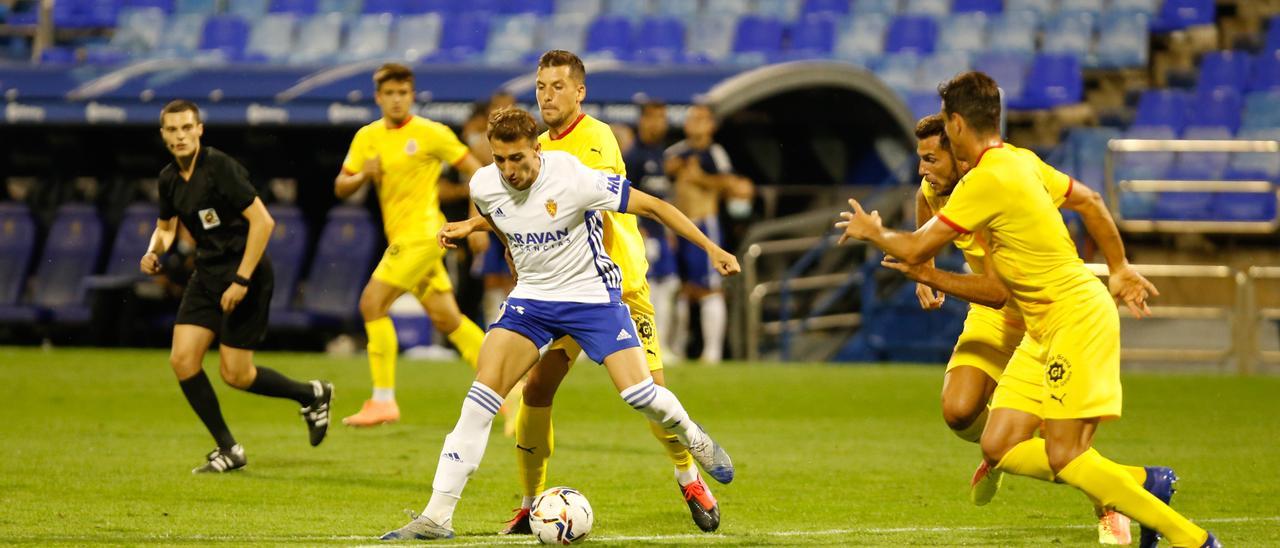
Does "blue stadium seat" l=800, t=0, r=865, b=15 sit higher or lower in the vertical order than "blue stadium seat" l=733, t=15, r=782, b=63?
higher

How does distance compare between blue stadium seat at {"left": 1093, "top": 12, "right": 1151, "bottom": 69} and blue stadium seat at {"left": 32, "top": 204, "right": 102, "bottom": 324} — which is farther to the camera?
blue stadium seat at {"left": 1093, "top": 12, "right": 1151, "bottom": 69}

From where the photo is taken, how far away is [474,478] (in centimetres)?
964

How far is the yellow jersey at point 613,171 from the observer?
796cm

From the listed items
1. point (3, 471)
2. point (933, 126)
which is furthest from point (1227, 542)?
point (3, 471)

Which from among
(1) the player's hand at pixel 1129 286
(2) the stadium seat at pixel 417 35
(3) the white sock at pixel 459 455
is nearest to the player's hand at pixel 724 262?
(3) the white sock at pixel 459 455

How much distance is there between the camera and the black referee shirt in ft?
31.9

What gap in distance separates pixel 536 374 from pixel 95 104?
13218 millimetres

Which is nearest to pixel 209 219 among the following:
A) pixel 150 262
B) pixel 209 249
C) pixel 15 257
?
pixel 209 249

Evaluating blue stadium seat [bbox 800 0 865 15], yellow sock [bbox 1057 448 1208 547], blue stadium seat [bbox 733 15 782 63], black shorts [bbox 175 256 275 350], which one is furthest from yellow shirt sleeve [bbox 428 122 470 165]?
blue stadium seat [bbox 800 0 865 15]

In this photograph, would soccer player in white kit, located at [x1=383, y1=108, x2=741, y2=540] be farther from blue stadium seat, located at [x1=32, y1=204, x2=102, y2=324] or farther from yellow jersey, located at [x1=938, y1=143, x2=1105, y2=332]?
blue stadium seat, located at [x1=32, y1=204, x2=102, y2=324]

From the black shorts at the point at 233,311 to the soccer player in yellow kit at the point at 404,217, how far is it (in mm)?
1542

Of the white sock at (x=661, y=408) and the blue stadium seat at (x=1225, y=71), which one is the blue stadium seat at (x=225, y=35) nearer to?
the blue stadium seat at (x=1225, y=71)

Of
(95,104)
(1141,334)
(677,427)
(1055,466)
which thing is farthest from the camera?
(95,104)

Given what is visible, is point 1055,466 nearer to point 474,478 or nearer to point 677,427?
point 677,427
